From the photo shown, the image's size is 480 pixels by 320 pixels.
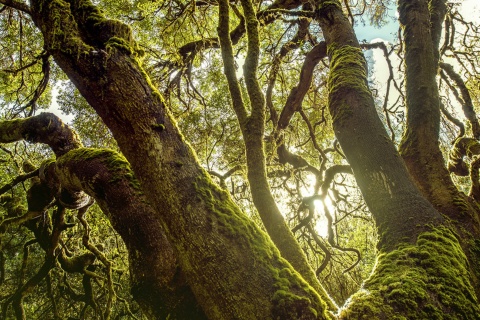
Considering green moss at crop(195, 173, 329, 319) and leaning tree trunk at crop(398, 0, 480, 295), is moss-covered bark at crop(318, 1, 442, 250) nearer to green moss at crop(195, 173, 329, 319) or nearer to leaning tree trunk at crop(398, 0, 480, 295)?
leaning tree trunk at crop(398, 0, 480, 295)

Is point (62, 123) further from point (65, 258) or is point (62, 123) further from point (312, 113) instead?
point (312, 113)

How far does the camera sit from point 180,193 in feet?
4.91

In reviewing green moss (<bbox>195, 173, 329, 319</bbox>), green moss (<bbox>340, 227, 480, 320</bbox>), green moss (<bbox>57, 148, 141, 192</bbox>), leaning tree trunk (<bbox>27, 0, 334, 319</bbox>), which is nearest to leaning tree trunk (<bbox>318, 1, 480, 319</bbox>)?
green moss (<bbox>340, 227, 480, 320</bbox>)

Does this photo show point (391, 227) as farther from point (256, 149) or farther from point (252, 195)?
point (256, 149)

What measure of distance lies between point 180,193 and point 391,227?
1371 millimetres

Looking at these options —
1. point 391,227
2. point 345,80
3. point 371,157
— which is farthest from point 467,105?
point 391,227

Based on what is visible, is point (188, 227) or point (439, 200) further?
point (439, 200)

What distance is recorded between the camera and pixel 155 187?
1.52m

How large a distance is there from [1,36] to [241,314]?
24.5 ft

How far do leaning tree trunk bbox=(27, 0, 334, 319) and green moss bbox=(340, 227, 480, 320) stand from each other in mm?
240

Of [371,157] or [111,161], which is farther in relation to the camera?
[371,157]

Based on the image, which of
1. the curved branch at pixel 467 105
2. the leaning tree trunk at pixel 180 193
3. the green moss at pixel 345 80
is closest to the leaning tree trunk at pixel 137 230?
the leaning tree trunk at pixel 180 193

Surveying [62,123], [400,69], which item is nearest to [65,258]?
[62,123]

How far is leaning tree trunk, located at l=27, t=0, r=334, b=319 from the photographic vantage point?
1.31m
